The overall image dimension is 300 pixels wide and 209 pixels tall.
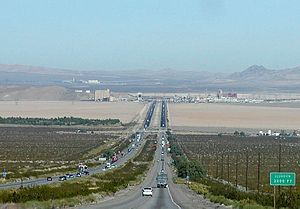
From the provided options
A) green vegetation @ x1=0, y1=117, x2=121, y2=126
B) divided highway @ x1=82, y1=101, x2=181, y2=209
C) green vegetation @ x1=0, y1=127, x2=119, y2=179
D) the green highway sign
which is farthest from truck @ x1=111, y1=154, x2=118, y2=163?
green vegetation @ x1=0, y1=117, x2=121, y2=126

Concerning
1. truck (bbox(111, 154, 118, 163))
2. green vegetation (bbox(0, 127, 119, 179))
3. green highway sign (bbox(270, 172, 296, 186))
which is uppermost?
green highway sign (bbox(270, 172, 296, 186))

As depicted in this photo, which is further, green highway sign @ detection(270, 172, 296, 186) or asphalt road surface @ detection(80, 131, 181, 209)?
asphalt road surface @ detection(80, 131, 181, 209)

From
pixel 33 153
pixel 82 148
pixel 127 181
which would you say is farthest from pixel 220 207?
pixel 82 148

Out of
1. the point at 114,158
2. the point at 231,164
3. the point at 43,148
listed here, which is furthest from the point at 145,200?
the point at 43,148

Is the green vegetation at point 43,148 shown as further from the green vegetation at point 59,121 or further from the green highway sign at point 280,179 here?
the green highway sign at point 280,179

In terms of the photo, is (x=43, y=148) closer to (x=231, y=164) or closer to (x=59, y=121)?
(x=231, y=164)

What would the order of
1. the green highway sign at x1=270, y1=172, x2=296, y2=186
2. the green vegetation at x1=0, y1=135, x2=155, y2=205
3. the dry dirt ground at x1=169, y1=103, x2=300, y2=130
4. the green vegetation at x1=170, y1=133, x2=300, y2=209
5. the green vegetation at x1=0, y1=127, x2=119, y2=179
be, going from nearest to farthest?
the green highway sign at x1=270, y1=172, x2=296, y2=186 < the green vegetation at x1=0, y1=135, x2=155, y2=205 < the green vegetation at x1=170, y1=133, x2=300, y2=209 < the green vegetation at x1=0, y1=127, x2=119, y2=179 < the dry dirt ground at x1=169, y1=103, x2=300, y2=130

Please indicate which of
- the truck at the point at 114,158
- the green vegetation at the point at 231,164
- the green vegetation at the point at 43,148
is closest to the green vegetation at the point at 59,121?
the green vegetation at the point at 43,148

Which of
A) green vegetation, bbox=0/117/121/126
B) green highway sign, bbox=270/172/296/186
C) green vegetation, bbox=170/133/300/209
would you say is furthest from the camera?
green vegetation, bbox=0/117/121/126

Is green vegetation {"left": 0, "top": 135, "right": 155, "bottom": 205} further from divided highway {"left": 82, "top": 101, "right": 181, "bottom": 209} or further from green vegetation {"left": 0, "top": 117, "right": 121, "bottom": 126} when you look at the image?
green vegetation {"left": 0, "top": 117, "right": 121, "bottom": 126}

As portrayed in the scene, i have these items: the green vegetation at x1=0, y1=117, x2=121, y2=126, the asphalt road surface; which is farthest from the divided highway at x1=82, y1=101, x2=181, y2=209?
the green vegetation at x1=0, y1=117, x2=121, y2=126

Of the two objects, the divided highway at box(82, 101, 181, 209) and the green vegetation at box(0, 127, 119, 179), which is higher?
the divided highway at box(82, 101, 181, 209)

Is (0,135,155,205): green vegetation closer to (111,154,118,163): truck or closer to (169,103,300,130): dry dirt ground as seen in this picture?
(111,154,118,163): truck

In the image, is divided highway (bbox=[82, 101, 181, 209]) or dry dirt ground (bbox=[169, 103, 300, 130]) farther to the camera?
dry dirt ground (bbox=[169, 103, 300, 130])
